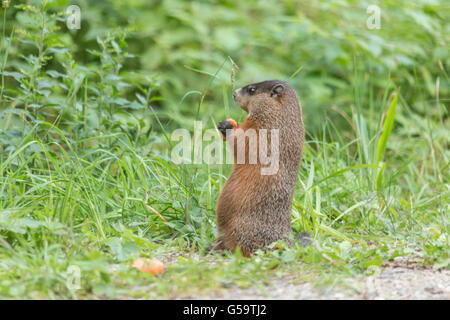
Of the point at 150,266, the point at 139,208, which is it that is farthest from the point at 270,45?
the point at 150,266

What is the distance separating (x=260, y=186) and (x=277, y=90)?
0.72 meters

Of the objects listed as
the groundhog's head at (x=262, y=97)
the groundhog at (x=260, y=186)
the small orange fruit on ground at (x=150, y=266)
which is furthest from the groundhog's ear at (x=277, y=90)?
the small orange fruit on ground at (x=150, y=266)

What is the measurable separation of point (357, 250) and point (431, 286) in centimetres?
53

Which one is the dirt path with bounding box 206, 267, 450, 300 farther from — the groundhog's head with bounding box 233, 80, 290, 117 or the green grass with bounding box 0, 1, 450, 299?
the groundhog's head with bounding box 233, 80, 290, 117

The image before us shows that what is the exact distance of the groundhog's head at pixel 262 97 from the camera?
3.69 m

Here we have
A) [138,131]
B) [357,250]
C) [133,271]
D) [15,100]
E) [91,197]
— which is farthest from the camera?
[138,131]

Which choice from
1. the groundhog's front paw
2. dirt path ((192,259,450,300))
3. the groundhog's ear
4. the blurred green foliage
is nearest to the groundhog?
the groundhog's front paw

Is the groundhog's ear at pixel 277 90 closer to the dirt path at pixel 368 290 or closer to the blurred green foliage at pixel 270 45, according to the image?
the dirt path at pixel 368 290

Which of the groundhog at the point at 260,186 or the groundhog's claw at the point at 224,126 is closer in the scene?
the groundhog at the point at 260,186

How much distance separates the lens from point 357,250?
3.24m

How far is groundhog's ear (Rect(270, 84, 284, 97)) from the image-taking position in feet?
12.3

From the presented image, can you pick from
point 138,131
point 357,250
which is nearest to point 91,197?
point 138,131
